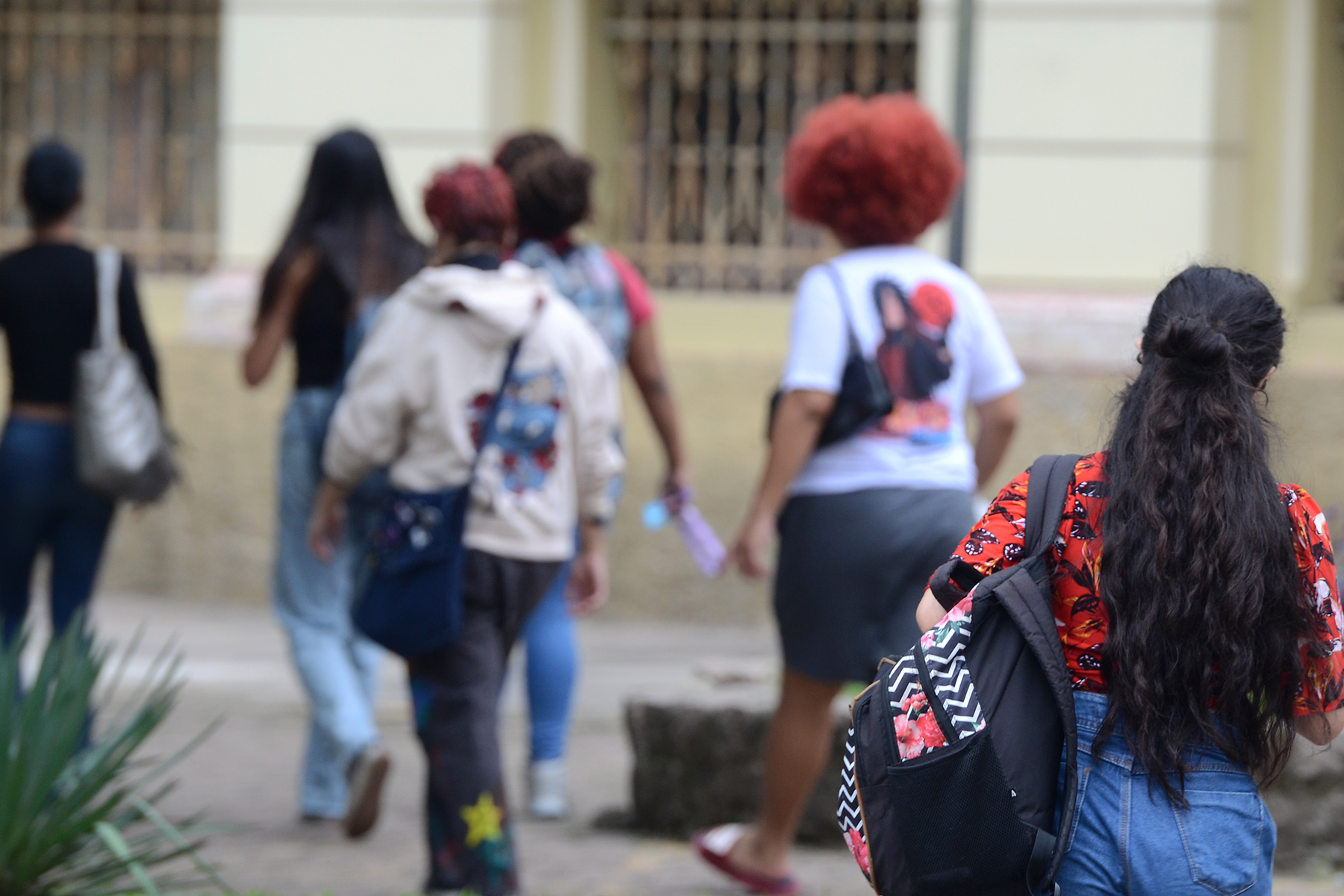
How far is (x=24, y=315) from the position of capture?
4812mm

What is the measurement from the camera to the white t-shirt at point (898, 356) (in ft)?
12.2

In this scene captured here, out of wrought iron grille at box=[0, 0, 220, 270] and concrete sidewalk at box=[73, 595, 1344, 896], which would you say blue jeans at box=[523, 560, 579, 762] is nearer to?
concrete sidewalk at box=[73, 595, 1344, 896]

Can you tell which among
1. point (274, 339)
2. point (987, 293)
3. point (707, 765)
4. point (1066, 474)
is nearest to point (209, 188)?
point (987, 293)

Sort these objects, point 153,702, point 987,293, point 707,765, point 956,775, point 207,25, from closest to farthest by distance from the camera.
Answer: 1. point 956,775
2. point 153,702
3. point 707,765
4. point 987,293
5. point 207,25

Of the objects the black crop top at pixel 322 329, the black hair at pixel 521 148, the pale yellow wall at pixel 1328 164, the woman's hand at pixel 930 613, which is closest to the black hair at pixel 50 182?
the black crop top at pixel 322 329

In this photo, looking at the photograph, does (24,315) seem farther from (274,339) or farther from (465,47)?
(465,47)

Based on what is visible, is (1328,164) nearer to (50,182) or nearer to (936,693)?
(50,182)

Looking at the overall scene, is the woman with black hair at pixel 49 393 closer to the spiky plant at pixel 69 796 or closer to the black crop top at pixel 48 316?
the black crop top at pixel 48 316

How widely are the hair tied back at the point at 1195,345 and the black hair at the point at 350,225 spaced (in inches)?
112

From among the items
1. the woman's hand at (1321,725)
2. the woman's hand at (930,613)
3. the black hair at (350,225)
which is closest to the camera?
the woman's hand at (1321,725)

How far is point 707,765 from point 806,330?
142 centimetres

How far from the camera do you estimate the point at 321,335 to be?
15.3 ft

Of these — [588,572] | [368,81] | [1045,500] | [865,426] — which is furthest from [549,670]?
[368,81]

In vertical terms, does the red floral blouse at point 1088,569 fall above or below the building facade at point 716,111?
below
